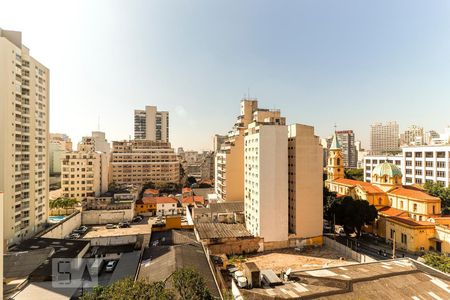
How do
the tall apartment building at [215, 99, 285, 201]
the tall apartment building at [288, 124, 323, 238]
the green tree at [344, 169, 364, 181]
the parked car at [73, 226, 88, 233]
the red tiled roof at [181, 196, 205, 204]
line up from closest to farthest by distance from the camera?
the tall apartment building at [288, 124, 323, 238] → the parked car at [73, 226, 88, 233] → the tall apartment building at [215, 99, 285, 201] → the red tiled roof at [181, 196, 205, 204] → the green tree at [344, 169, 364, 181]

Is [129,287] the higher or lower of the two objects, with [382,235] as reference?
higher

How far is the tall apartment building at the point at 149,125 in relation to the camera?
140 m

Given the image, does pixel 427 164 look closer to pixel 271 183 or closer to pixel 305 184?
pixel 305 184

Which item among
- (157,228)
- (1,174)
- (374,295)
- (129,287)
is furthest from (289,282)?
(1,174)

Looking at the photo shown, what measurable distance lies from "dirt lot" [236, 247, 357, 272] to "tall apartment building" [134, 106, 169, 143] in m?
109

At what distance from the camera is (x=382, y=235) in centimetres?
4644

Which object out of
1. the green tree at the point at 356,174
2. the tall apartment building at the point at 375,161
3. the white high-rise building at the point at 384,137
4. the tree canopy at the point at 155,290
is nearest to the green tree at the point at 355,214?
the tree canopy at the point at 155,290

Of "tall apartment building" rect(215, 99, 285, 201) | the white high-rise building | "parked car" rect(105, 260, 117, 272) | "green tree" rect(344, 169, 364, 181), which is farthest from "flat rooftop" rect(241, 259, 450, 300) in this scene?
the white high-rise building

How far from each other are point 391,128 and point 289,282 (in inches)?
7758

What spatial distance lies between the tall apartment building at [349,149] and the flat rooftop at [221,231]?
139 meters

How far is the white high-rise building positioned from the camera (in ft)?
587

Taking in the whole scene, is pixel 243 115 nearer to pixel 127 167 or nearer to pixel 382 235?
pixel 382 235

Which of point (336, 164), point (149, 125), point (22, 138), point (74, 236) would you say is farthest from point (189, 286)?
point (149, 125)

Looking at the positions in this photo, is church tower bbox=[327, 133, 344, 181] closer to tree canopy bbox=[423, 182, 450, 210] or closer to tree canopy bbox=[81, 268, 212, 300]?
tree canopy bbox=[423, 182, 450, 210]
